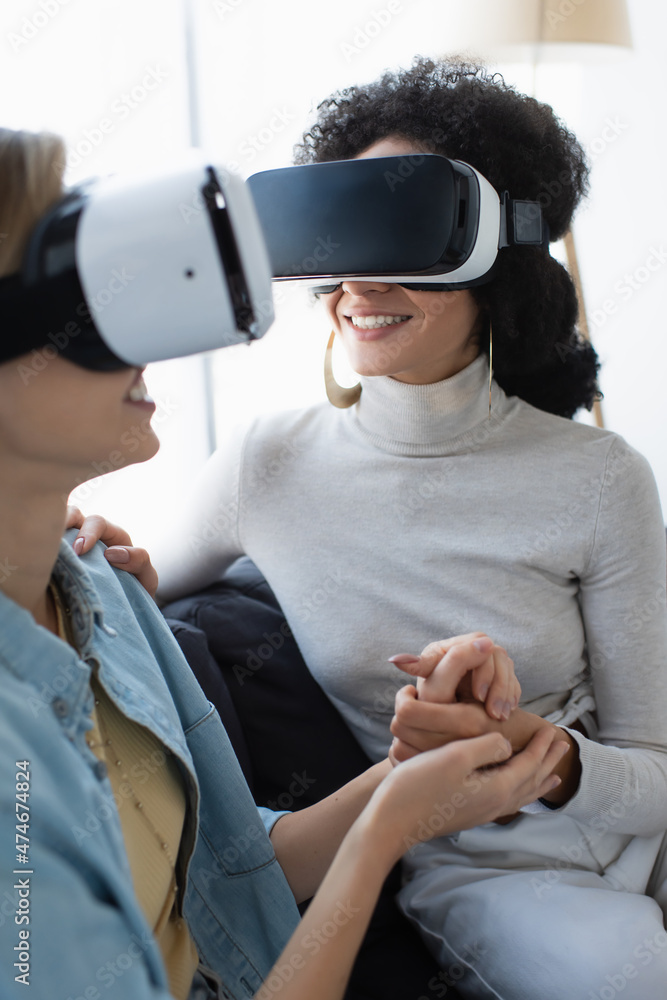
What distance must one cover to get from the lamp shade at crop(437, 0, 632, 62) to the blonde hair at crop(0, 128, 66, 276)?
5.14 feet

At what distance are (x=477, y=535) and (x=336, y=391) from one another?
0.29 meters

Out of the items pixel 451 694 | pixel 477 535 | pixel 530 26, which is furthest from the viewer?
pixel 530 26

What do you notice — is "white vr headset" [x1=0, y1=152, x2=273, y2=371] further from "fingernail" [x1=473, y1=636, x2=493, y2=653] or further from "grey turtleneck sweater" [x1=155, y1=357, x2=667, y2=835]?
"grey turtleneck sweater" [x1=155, y1=357, x2=667, y2=835]

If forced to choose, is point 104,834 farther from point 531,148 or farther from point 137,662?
point 531,148

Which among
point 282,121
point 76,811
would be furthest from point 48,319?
point 282,121

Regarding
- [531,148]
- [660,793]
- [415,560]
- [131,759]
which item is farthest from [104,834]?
[531,148]
